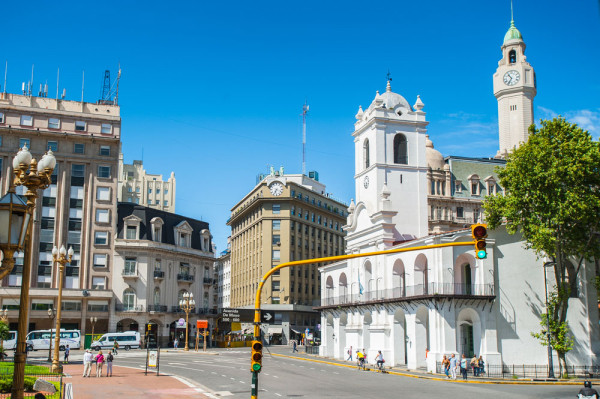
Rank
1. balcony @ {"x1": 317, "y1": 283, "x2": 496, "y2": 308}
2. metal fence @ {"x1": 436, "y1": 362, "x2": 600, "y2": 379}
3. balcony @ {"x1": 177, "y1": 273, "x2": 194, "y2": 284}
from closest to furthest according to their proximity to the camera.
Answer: metal fence @ {"x1": 436, "y1": 362, "x2": 600, "y2": 379}
balcony @ {"x1": 317, "y1": 283, "x2": 496, "y2": 308}
balcony @ {"x1": 177, "y1": 273, "x2": 194, "y2": 284}

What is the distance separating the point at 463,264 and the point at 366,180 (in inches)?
637

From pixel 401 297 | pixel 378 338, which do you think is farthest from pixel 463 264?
pixel 378 338

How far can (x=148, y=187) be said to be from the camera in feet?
518

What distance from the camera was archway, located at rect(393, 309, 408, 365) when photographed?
172ft

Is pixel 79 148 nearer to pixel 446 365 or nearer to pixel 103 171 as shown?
pixel 103 171

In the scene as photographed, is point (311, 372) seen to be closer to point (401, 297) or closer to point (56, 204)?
point (401, 297)

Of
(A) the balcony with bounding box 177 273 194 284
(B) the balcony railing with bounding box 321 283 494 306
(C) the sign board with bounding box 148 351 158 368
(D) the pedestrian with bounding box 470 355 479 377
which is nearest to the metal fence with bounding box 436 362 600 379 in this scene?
(D) the pedestrian with bounding box 470 355 479 377

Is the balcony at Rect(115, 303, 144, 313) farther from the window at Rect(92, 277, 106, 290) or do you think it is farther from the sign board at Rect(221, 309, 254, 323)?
the sign board at Rect(221, 309, 254, 323)

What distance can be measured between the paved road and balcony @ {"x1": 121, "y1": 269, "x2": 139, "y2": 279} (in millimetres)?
28047

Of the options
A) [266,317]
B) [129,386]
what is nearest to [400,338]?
[266,317]

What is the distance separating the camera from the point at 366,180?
63906mm

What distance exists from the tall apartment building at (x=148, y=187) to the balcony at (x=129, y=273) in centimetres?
7387

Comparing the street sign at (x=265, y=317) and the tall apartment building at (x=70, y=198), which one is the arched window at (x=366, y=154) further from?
the tall apartment building at (x=70, y=198)

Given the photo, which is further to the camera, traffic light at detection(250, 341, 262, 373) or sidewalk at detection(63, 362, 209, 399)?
sidewalk at detection(63, 362, 209, 399)
